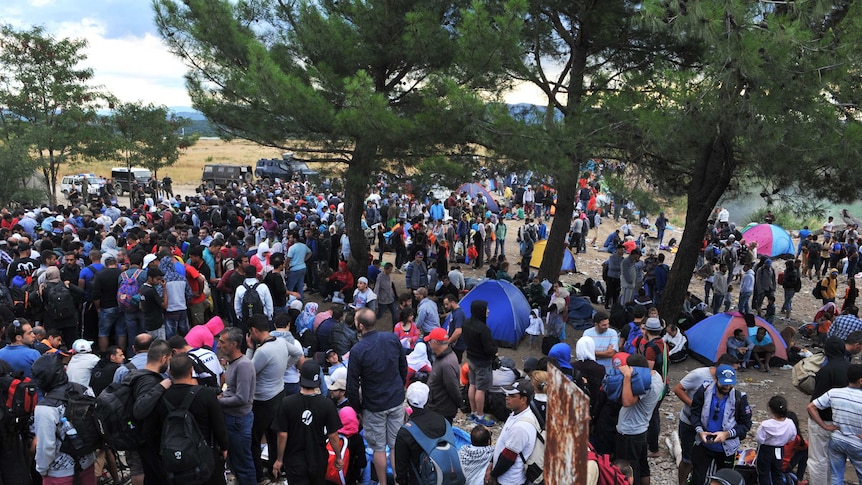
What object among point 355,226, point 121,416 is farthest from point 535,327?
point 121,416

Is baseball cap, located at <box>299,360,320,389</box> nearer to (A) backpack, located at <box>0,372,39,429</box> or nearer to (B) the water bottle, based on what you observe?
(B) the water bottle

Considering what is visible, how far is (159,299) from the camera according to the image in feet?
25.9

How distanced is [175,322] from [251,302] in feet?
4.61

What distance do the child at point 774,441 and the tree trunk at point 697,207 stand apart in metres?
5.03

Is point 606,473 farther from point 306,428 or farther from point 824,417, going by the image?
point 824,417

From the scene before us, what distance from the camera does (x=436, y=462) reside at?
4.43 m

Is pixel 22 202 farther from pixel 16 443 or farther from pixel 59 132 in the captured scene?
pixel 16 443

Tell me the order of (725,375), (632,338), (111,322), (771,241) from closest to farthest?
(725,375), (632,338), (111,322), (771,241)

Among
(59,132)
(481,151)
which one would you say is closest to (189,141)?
(59,132)

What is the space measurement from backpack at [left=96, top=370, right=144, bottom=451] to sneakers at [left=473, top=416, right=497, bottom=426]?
3915 millimetres

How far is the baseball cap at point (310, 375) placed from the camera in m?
4.73

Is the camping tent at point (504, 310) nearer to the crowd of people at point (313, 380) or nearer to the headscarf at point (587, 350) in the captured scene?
the crowd of people at point (313, 380)

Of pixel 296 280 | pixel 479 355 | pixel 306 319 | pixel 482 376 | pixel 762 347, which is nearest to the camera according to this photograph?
pixel 479 355

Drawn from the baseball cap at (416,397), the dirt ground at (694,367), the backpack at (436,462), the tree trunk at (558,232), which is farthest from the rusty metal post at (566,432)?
the tree trunk at (558,232)
